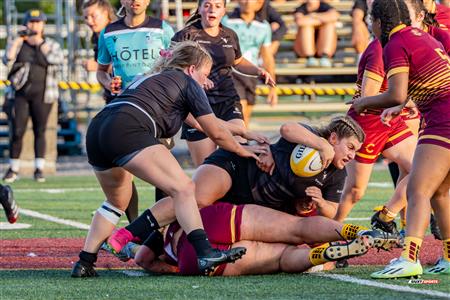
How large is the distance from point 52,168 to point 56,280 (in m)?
10.7

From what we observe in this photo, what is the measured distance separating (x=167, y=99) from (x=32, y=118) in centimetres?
975

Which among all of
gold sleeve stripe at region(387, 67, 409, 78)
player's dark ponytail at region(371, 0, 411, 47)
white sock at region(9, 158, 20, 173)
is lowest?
white sock at region(9, 158, 20, 173)

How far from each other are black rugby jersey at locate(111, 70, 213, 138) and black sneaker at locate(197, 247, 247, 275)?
2.80 ft

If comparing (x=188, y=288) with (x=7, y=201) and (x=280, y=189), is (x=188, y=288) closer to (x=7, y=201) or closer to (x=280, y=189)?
(x=280, y=189)

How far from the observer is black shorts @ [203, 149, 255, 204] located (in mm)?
7934

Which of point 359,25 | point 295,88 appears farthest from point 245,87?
point 359,25

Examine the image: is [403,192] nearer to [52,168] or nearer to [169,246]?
[169,246]

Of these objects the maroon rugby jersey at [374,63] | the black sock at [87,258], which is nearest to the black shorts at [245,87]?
the maroon rugby jersey at [374,63]

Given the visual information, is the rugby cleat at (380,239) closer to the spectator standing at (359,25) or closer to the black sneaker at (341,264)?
the black sneaker at (341,264)

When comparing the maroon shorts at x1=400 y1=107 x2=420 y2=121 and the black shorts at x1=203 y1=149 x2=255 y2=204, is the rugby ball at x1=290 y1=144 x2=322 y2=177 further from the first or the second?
the maroon shorts at x1=400 y1=107 x2=420 y2=121

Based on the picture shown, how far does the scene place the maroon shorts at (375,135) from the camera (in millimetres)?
9484

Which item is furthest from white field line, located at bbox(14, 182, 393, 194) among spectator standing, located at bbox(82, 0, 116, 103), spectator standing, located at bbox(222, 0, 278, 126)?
spectator standing, located at bbox(82, 0, 116, 103)

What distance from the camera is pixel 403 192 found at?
30.9 feet

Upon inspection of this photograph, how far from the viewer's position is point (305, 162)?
7.61 m
